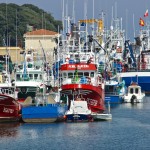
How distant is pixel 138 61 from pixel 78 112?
65758 mm

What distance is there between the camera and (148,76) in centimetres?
12544

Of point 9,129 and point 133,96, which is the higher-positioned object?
point 133,96

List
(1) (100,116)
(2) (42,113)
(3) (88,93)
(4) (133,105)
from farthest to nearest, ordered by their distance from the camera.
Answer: (4) (133,105)
(3) (88,93)
(1) (100,116)
(2) (42,113)

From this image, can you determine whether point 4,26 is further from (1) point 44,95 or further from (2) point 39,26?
(1) point 44,95

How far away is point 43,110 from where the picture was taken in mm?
67500

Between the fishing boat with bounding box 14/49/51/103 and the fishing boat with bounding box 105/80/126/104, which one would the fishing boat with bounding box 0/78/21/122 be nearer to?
the fishing boat with bounding box 14/49/51/103

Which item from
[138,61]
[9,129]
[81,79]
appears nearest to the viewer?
[9,129]

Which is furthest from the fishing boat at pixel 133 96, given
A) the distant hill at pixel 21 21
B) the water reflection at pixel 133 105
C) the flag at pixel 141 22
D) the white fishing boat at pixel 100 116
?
the distant hill at pixel 21 21

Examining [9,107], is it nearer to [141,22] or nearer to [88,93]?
[88,93]

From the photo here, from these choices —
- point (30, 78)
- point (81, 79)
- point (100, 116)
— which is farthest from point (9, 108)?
point (30, 78)

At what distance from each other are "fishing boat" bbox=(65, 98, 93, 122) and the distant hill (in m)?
83.9

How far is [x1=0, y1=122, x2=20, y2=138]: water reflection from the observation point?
6331 centimetres

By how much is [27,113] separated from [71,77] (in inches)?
407

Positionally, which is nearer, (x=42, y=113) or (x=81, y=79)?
(x=42, y=113)
